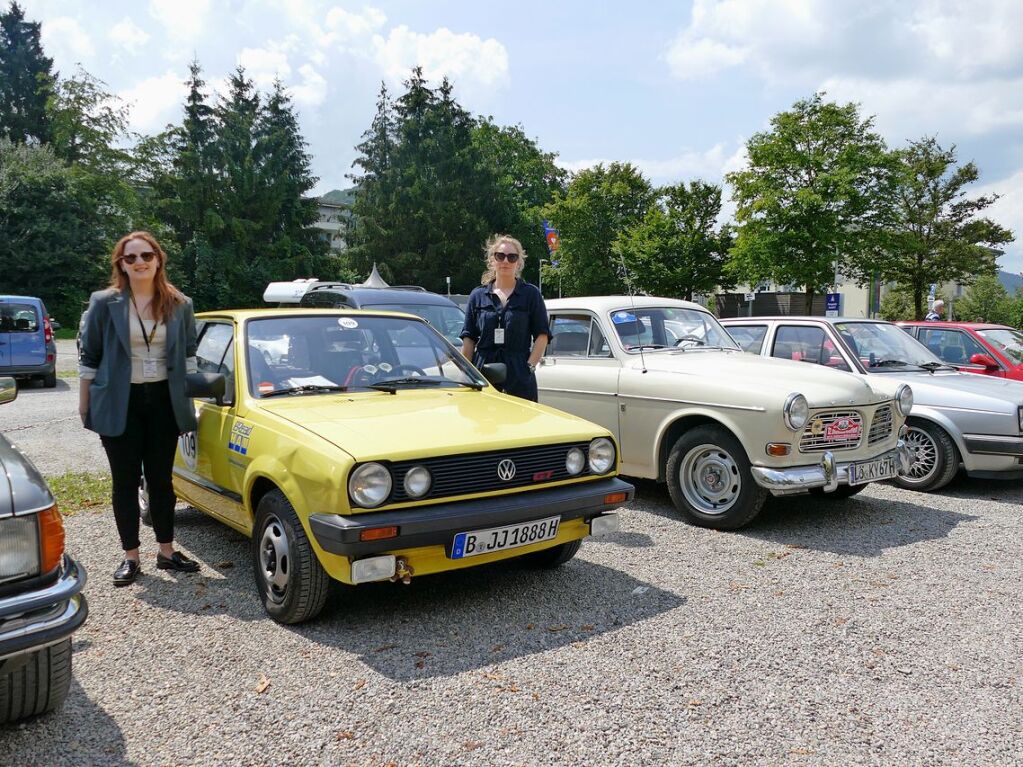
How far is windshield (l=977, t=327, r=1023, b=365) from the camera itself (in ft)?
30.9

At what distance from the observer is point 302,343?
4734mm

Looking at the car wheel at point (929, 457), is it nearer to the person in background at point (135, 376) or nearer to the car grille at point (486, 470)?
the car grille at point (486, 470)

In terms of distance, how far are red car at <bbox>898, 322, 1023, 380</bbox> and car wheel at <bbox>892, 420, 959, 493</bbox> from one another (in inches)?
92.3

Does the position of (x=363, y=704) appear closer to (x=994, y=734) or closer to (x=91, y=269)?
(x=994, y=734)

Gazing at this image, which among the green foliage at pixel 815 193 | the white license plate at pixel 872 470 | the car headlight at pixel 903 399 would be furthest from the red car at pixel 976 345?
the green foliage at pixel 815 193

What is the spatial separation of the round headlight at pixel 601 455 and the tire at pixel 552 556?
0.56 metres

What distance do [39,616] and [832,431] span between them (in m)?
4.89

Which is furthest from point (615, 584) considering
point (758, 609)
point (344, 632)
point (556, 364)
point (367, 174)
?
point (367, 174)

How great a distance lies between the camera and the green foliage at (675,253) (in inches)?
1754

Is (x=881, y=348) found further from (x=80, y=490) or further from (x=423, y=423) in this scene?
(x=80, y=490)

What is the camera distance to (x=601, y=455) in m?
4.30

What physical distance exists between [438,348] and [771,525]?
2.85 meters

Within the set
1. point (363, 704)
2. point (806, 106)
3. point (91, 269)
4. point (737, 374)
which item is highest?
point (806, 106)

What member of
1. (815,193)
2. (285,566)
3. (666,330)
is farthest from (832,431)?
(815,193)
